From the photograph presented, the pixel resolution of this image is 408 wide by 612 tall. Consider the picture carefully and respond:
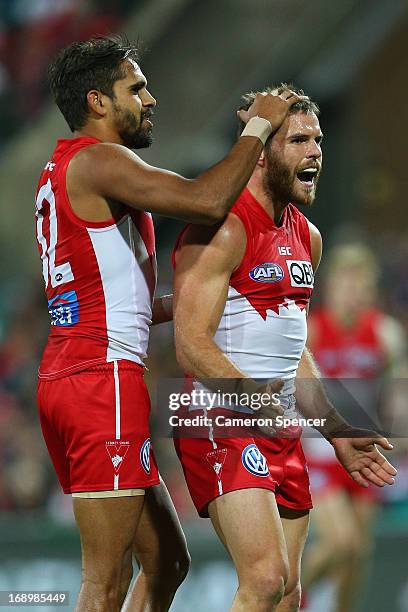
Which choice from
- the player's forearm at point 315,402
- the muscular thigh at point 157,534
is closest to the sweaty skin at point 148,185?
the player's forearm at point 315,402

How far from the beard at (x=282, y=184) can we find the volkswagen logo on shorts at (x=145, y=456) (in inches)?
44.1

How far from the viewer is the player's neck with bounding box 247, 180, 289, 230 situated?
4543 mm

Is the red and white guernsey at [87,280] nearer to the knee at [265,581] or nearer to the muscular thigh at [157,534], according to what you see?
the muscular thigh at [157,534]

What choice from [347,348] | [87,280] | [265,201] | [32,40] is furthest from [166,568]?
[32,40]

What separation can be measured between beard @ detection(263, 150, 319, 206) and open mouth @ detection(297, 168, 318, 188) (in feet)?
0.07

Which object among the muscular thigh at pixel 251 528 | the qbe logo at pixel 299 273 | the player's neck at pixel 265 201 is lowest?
the muscular thigh at pixel 251 528

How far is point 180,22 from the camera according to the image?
1150 cm

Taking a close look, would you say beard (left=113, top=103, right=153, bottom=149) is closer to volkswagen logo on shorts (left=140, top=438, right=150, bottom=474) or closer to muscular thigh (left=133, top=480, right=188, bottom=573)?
volkswagen logo on shorts (left=140, top=438, right=150, bottom=474)

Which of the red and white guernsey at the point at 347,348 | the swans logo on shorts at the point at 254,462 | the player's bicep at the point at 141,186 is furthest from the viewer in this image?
the red and white guernsey at the point at 347,348

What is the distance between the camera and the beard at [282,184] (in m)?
4.51

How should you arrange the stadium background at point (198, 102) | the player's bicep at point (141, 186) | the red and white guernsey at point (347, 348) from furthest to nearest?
1. the stadium background at point (198, 102)
2. the red and white guernsey at point (347, 348)
3. the player's bicep at point (141, 186)

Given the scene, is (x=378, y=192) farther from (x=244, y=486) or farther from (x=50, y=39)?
(x=244, y=486)

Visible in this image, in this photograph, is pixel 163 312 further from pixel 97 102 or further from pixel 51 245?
pixel 97 102

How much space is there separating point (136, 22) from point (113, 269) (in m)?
7.62
